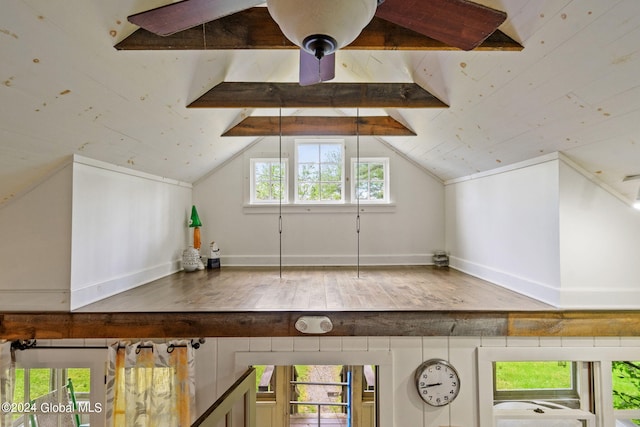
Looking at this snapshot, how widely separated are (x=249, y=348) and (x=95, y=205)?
180cm

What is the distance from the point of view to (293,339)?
2385 mm

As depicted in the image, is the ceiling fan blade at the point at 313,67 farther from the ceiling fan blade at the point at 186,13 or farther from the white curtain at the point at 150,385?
the white curtain at the point at 150,385

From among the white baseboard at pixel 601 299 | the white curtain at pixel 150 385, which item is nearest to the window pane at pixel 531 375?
the white baseboard at pixel 601 299

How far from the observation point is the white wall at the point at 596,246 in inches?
89.4

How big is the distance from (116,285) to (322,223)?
8.51ft

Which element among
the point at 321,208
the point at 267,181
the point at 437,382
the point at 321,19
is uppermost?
the point at 267,181

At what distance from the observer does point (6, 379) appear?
2.23 meters

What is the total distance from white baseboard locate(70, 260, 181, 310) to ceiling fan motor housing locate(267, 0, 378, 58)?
2.59 meters

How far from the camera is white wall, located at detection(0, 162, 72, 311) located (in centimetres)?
226

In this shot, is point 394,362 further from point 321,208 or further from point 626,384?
point 321,208

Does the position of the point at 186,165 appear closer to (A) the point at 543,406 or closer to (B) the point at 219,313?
(B) the point at 219,313

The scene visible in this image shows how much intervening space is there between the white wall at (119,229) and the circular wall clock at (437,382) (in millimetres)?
2773

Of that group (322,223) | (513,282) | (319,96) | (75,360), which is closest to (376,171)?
(322,223)

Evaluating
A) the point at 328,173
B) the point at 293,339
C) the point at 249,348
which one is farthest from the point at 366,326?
the point at 328,173
